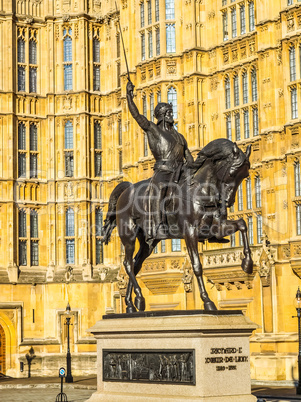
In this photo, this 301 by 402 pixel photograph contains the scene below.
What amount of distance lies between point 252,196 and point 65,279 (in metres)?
12.7

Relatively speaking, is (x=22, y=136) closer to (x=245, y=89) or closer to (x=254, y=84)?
(x=245, y=89)

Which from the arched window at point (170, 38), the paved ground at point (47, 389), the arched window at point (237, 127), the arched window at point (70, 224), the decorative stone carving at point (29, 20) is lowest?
the paved ground at point (47, 389)

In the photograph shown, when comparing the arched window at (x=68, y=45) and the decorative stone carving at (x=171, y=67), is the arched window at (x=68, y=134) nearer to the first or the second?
the arched window at (x=68, y=45)

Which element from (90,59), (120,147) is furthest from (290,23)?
(90,59)

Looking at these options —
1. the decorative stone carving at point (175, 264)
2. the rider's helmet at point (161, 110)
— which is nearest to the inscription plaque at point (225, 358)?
the rider's helmet at point (161, 110)

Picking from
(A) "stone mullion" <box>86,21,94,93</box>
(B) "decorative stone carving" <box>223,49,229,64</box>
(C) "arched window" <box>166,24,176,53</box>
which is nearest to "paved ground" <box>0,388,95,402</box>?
(B) "decorative stone carving" <box>223,49,229,64</box>

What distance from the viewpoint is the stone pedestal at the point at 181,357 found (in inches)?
638

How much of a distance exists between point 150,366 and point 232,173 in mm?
4097

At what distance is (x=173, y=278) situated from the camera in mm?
39781

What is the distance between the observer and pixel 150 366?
17.1 meters

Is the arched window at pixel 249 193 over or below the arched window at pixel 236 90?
below

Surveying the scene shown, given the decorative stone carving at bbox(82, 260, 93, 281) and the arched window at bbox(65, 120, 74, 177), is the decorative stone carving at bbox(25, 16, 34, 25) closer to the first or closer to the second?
the arched window at bbox(65, 120, 74, 177)

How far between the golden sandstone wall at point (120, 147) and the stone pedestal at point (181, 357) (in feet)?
57.6

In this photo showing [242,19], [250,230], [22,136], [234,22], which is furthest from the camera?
[22,136]
